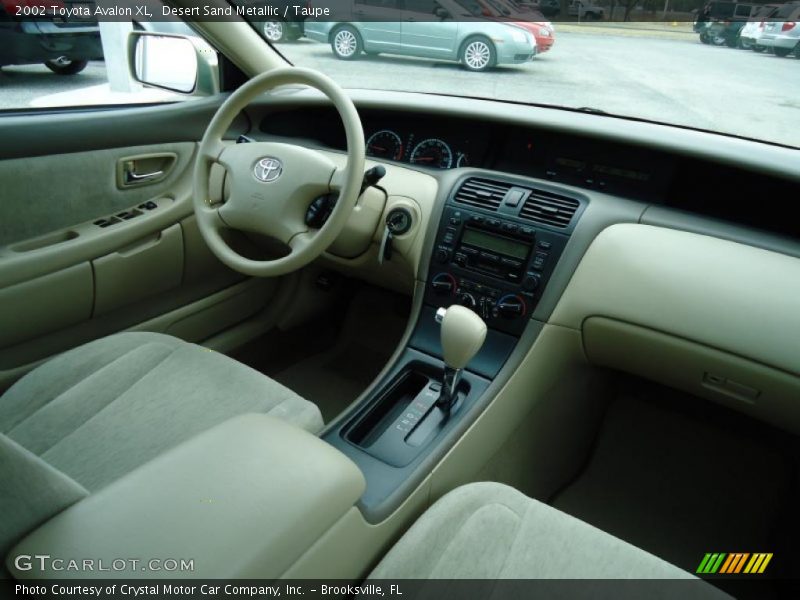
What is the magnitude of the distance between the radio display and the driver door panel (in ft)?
3.04

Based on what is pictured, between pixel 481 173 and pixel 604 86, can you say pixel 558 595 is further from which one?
Answer: pixel 604 86

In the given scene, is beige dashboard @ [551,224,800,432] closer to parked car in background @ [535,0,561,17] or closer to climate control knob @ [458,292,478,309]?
climate control knob @ [458,292,478,309]

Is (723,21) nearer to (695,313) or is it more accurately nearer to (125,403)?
(695,313)

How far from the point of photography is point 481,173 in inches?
71.8

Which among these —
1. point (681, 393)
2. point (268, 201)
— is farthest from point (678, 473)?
point (268, 201)

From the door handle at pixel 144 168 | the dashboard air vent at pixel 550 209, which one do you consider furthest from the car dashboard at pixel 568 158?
the door handle at pixel 144 168

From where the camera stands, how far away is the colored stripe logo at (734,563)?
1692 mm

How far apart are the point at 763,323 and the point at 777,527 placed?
0.81 m

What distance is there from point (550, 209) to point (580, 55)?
1.59 ft

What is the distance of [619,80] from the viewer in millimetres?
1793

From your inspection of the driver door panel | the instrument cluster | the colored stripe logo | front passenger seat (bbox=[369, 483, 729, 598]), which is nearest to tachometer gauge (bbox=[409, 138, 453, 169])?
the instrument cluster

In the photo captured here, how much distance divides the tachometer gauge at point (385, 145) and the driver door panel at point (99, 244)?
56 cm

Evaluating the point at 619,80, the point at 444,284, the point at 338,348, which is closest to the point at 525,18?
the point at 619,80

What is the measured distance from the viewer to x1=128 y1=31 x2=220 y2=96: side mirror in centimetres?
225
